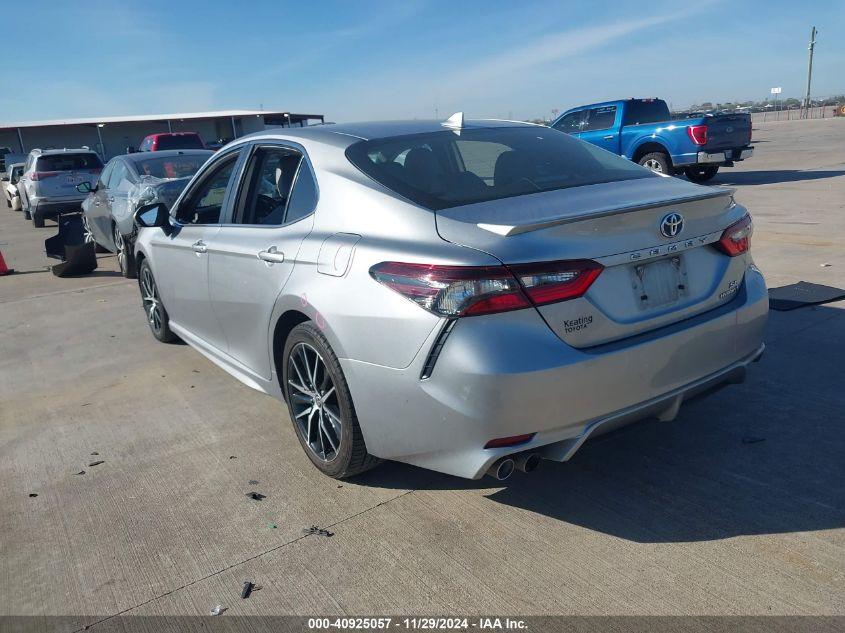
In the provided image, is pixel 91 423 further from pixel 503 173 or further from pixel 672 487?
pixel 672 487

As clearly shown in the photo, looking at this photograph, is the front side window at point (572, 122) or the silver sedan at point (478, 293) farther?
the front side window at point (572, 122)

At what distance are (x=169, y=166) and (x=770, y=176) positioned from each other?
13371 millimetres

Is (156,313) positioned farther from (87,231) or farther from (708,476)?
(87,231)

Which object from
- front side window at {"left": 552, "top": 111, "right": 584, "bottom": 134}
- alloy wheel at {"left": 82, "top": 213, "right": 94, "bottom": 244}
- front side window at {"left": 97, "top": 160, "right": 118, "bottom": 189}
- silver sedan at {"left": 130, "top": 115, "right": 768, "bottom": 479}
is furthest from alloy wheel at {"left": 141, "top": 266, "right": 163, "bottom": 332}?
front side window at {"left": 552, "top": 111, "right": 584, "bottom": 134}

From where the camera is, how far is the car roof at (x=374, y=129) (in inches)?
150

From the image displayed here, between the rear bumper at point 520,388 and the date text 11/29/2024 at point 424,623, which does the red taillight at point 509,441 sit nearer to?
the rear bumper at point 520,388

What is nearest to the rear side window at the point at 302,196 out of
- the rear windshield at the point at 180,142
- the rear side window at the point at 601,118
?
the rear side window at the point at 601,118

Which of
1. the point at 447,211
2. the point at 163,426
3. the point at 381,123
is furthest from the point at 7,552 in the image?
the point at 381,123

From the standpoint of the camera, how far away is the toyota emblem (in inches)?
116

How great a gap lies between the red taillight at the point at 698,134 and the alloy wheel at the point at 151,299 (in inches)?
460

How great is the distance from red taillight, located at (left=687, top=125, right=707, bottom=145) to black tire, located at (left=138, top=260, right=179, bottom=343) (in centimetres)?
1165

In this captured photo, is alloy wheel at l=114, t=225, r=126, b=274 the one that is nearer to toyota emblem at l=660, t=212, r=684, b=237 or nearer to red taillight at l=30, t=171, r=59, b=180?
red taillight at l=30, t=171, r=59, b=180

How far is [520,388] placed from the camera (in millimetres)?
2619

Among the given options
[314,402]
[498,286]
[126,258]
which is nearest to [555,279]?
[498,286]
